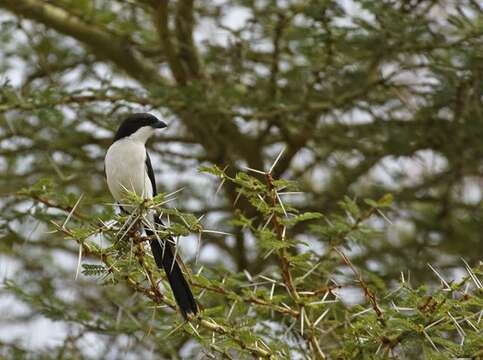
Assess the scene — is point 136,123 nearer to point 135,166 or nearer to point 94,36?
point 135,166

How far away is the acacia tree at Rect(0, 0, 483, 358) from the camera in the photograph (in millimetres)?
3805

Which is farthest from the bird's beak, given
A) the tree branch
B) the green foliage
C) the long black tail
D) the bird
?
the tree branch

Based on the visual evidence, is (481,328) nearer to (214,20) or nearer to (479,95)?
(479,95)

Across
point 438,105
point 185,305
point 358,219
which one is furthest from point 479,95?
point 185,305

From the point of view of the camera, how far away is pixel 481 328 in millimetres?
2350

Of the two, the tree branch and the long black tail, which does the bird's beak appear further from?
the tree branch

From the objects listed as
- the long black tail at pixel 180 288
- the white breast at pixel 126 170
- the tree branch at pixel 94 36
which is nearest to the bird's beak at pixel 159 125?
the white breast at pixel 126 170

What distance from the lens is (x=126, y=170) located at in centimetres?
350

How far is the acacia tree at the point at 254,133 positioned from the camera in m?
3.80

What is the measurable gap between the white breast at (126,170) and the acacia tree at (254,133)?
149 mm

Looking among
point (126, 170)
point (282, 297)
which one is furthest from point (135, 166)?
point (282, 297)

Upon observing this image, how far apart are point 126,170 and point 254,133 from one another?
2464 mm

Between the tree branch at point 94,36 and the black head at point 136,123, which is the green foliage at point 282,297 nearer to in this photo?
the black head at point 136,123

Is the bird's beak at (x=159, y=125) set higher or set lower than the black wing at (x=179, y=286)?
lower
